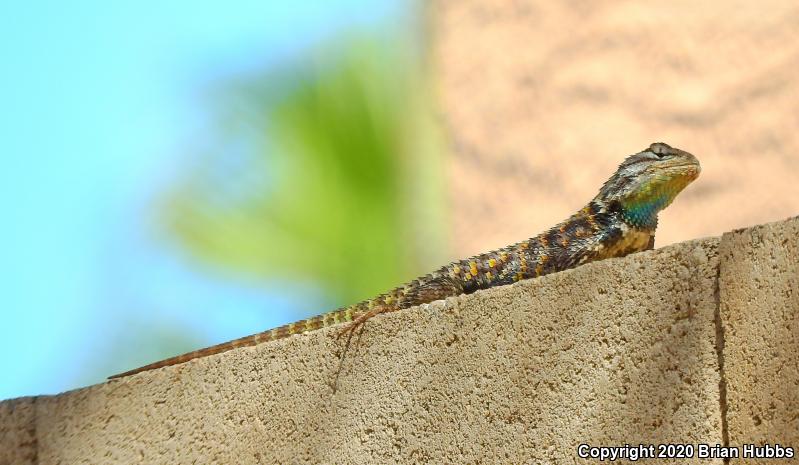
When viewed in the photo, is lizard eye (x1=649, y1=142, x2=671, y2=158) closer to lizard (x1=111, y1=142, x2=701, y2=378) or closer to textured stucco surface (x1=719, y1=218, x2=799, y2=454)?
lizard (x1=111, y1=142, x2=701, y2=378)

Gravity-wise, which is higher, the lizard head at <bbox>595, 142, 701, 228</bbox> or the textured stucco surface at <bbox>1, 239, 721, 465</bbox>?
the lizard head at <bbox>595, 142, 701, 228</bbox>

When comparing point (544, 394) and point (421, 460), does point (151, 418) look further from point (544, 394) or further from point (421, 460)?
point (544, 394)

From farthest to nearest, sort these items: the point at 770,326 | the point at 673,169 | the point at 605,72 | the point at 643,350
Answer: the point at 605,72 → the point at 673,169 → the point at 643,350 → the point at 770,326

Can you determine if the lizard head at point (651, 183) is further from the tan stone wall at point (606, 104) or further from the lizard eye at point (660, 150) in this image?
the tan stone wall at point (606, 104)

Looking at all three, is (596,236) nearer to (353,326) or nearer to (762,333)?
(353,326)

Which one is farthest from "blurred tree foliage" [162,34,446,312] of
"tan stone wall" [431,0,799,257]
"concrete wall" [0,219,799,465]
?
"concrete wall" [0,219,799,465]

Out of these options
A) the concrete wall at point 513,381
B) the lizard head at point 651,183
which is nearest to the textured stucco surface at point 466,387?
the concrete wall at point 513,381

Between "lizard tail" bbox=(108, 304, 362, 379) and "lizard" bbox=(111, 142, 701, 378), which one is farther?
"lizard" bbox=(111, 142, 701, 378)

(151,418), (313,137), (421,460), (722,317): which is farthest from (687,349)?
(313,137)
